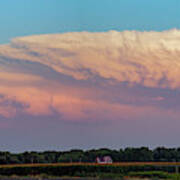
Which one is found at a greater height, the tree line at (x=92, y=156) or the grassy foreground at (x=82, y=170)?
the tree line at (x=92, y=156)

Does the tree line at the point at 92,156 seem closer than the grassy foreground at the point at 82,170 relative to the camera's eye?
No

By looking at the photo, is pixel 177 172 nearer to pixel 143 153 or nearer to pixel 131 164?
pixel 131 164

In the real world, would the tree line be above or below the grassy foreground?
above

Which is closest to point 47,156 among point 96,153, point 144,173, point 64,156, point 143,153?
point 64,156

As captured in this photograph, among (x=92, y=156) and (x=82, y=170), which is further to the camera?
(x=92, y=156)

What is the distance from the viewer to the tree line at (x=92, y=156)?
70.9 meters

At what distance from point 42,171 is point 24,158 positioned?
569 inches

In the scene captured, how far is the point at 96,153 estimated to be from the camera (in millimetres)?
73938

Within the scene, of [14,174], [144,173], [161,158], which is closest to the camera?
[144,173]

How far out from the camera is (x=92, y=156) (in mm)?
72250

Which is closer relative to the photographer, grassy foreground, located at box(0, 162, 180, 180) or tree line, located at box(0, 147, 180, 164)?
grassy foreground, located at box(0, 162, 180, 180)

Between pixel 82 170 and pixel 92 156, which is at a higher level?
pixel 92 156

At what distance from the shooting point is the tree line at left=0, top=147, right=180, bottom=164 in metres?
70.9

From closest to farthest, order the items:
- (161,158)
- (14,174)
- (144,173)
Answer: (144,173)
(14,174)
(161,158)
